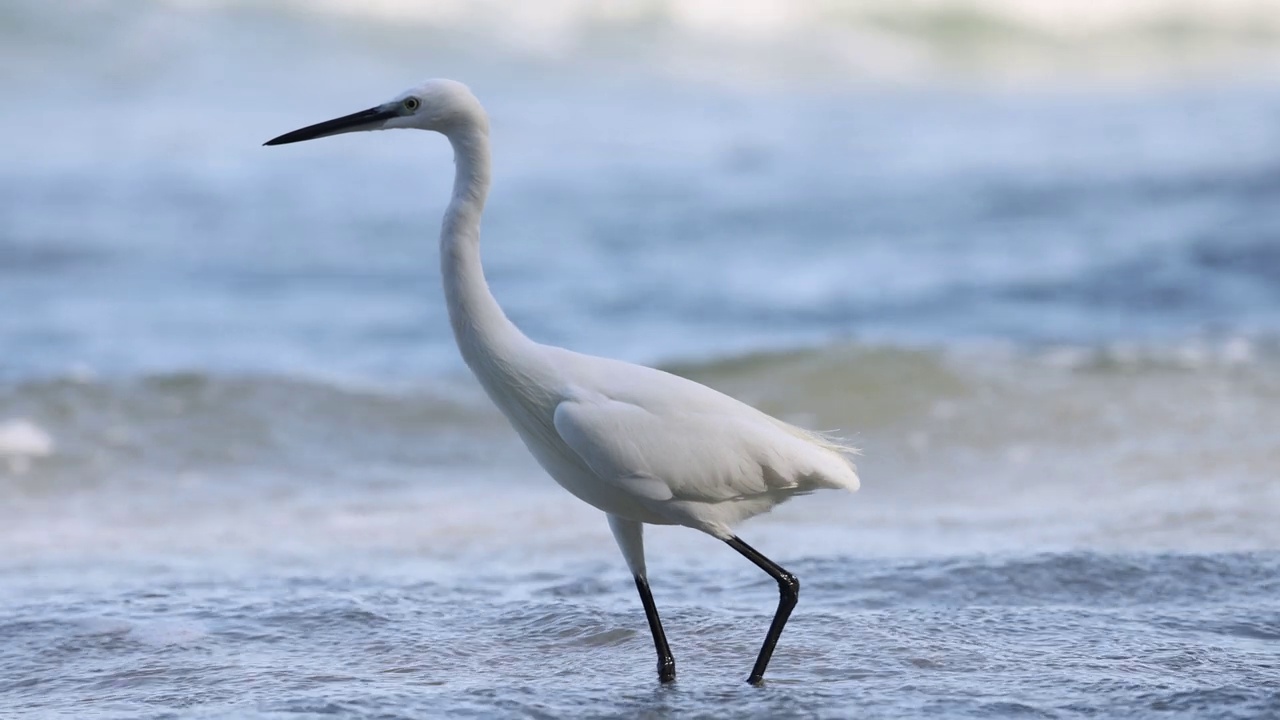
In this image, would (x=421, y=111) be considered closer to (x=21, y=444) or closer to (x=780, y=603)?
(x=780, y=603)

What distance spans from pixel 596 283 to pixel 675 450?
878 centimetres

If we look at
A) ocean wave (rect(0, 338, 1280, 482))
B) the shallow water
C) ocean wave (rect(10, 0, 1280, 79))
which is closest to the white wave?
ocean wave (rect(0, 338, 1280, 482))

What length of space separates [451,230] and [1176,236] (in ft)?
35.6

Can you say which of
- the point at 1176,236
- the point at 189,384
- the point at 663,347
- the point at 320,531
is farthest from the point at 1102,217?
the point at 320,531

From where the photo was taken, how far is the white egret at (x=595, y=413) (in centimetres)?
347

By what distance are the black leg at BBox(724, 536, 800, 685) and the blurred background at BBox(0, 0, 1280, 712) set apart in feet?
3.88

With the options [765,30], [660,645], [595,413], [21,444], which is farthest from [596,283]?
[765,30]

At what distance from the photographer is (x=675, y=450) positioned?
351cm

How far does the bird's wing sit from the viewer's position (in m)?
3.44

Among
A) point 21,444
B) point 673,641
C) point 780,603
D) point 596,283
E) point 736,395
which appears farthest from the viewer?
point 596,283

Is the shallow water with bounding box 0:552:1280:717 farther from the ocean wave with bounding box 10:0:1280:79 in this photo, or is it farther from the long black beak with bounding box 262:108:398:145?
the ocean wave with bounding box 10:0:1280:79

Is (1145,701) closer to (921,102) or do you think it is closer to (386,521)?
(386,521)

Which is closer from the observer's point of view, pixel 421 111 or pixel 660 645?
pixel 421 111

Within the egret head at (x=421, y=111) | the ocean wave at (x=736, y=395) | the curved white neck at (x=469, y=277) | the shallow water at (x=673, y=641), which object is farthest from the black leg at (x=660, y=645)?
the ocean wave at (x=736, y=395)
